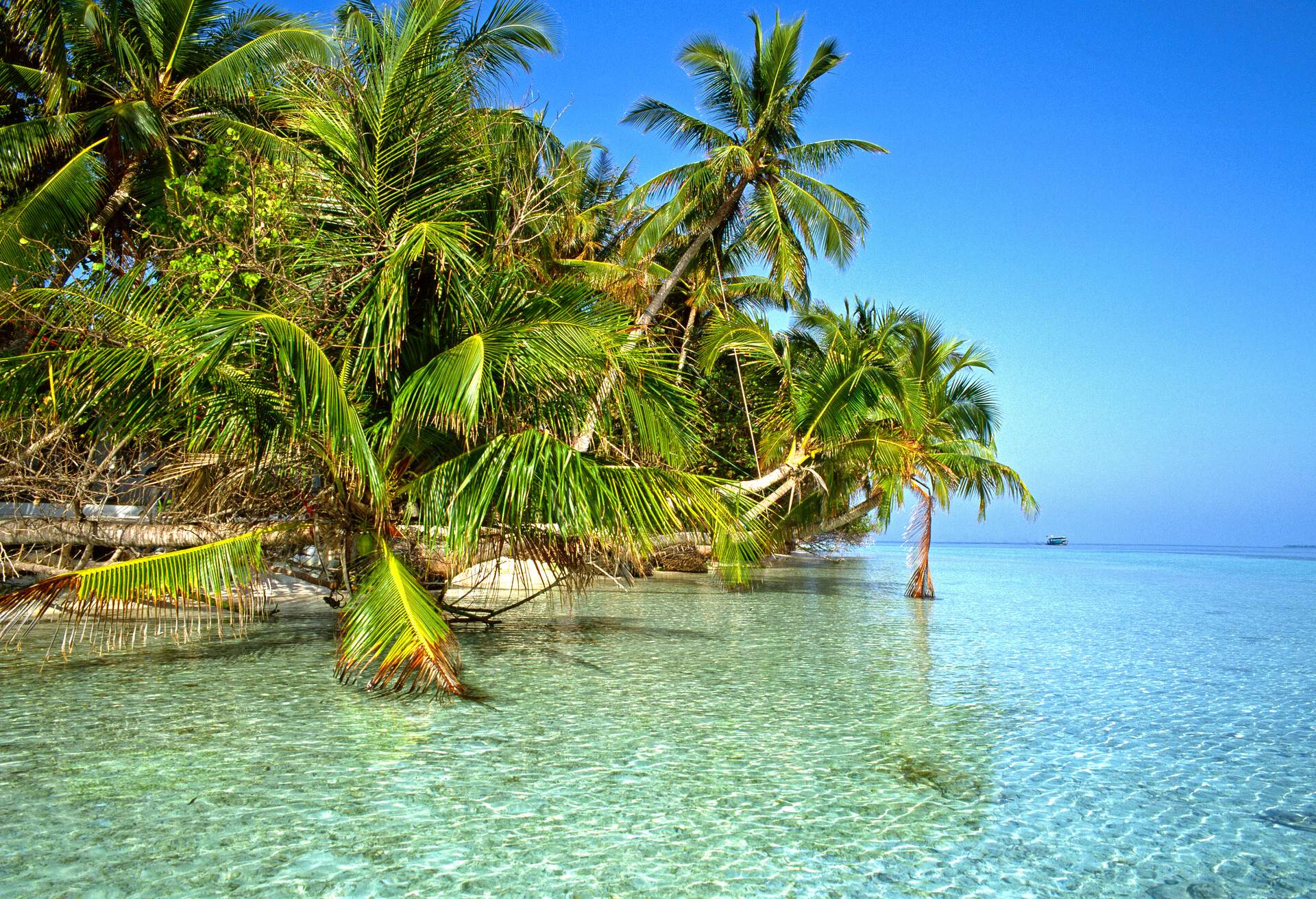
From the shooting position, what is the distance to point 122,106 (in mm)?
11297

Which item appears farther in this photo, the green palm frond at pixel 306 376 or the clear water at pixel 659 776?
the green palm frond at pixel 306 376

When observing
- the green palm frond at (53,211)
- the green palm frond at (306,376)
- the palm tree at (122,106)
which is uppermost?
the palm tree at (122,106)

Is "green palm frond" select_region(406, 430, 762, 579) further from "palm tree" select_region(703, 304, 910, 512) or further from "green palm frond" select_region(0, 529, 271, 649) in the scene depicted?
"palm tree" select_region(703, 304, 910, 512)

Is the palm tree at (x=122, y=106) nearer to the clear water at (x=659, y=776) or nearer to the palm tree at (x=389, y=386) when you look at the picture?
the palm tree at (x=389, y=386)

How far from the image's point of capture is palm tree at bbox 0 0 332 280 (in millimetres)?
10758

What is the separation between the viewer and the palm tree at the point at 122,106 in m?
10.8

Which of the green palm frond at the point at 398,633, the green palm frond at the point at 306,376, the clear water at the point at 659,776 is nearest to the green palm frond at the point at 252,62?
the green palm frond at the point at 306,376

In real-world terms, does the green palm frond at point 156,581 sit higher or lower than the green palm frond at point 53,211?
lower

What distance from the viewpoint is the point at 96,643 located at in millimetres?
7566

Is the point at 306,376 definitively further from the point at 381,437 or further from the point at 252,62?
the point at 252,62

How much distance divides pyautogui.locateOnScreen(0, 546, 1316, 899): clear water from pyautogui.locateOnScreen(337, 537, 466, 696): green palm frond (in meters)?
0.27

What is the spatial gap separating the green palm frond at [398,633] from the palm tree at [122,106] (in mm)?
7476

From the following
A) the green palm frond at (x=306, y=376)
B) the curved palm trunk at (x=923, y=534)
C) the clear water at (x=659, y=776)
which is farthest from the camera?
the curved palm trunk at (x=923, y=534)

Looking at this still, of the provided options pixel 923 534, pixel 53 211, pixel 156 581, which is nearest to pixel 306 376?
pixel 156 581
